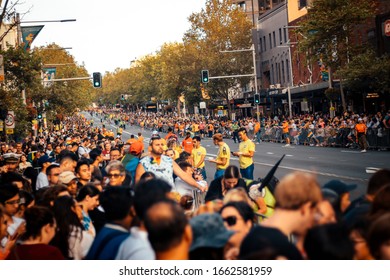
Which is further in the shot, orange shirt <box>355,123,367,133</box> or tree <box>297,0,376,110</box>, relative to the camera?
tree <box>297,0,376,110</box>

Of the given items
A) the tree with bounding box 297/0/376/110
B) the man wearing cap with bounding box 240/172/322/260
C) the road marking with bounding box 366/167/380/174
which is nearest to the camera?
the man wearing cap with bounding box 240/172/322/260

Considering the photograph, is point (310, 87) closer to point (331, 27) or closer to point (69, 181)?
point (331, 27)

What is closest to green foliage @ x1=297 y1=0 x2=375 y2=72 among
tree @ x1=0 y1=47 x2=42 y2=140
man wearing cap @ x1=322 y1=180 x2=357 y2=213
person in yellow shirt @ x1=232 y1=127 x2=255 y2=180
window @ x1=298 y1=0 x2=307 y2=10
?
tree @ x1=0 y1=47 x2=42 y2=140

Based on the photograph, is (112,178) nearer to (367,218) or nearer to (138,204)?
(138,204)

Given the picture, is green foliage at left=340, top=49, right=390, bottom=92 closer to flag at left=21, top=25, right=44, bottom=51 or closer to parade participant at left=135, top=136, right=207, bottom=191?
flag at left=21, top=25, right=44, bottom=51

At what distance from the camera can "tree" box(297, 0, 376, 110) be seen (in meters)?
44.3

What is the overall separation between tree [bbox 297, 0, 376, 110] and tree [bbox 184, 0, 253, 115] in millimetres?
32604

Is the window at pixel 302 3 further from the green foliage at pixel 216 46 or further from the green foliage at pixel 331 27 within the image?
the green foliage at pixel 331 27

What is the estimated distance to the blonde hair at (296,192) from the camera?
15.3 feet

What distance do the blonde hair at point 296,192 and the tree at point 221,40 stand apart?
2912 inches

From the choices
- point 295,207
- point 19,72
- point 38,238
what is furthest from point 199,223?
point 19,72

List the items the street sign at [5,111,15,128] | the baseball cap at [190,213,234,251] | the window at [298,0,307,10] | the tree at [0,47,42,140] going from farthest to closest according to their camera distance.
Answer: the window at [298,0,307,10] < the tree at [0,47,42,140] < the street sign at [5,111,15,128] < the baseball cap at [190,213,234,251]

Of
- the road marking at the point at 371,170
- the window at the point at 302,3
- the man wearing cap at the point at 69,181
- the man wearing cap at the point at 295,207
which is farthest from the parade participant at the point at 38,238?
the window at the point at 302,3

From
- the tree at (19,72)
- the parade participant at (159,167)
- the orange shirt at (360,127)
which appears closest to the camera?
the parade participant at (159,167)
